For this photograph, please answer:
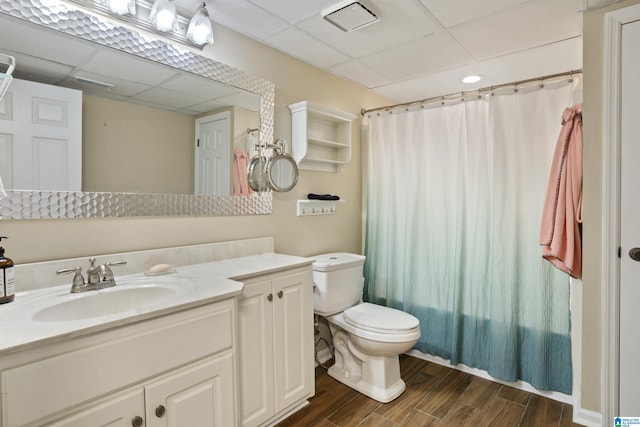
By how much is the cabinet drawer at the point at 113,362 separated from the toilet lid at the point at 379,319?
1.01 metres

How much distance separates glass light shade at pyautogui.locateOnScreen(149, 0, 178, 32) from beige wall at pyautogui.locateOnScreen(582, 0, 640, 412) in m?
2.10

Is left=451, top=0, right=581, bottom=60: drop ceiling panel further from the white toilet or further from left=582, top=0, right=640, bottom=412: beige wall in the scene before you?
the white toilet

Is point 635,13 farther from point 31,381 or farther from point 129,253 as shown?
point 31,381

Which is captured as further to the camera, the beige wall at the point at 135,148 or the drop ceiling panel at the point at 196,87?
the drop ceiling panel at the point at 196,87

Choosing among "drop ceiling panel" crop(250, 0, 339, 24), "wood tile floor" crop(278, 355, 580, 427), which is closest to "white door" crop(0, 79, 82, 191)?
"drop ceiling panel" crop(250, 0, 339, 24)

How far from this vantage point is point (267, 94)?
2.14 metres

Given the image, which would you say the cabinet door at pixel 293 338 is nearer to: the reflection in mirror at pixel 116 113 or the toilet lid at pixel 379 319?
the toilet lid at pixel 379 319

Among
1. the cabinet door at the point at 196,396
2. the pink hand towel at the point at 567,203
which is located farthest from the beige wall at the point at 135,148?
the pink hand towel at the point at 567,203

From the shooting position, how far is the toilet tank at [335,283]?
7.34 feet

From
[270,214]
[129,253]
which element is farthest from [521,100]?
[129,253]

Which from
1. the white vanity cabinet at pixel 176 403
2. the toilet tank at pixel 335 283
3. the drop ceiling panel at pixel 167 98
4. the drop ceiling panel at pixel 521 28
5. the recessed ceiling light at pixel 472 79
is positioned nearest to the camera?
the white vanity cabinet at pixel 176 403

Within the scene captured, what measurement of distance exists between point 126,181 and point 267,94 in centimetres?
101

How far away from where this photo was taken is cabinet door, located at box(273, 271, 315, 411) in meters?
1.74

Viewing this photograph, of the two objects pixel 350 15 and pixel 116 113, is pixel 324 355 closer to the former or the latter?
pixel 116 113
